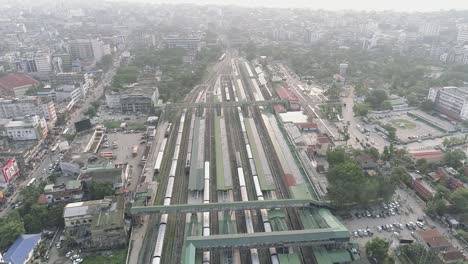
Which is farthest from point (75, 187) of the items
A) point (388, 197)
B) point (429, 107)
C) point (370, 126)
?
point (429, 107)

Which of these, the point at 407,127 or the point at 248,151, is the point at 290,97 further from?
the point at 248,151

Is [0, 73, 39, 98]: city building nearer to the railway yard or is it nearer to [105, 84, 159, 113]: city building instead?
[105, 84, 159, 113]: city building

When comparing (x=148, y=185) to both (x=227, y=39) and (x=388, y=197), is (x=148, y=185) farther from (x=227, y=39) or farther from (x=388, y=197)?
(x=227, y=39)

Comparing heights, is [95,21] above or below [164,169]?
above

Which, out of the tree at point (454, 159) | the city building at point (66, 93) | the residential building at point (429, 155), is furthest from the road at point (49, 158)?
the tree at point (454, 159)

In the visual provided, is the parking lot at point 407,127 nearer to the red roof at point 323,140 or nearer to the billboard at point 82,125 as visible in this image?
the red roof at point 323,140

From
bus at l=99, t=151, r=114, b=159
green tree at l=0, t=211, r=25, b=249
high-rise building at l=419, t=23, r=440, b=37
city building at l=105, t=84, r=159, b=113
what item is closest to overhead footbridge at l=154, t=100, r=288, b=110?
city building at l=105, t=84, r=159, b=113
